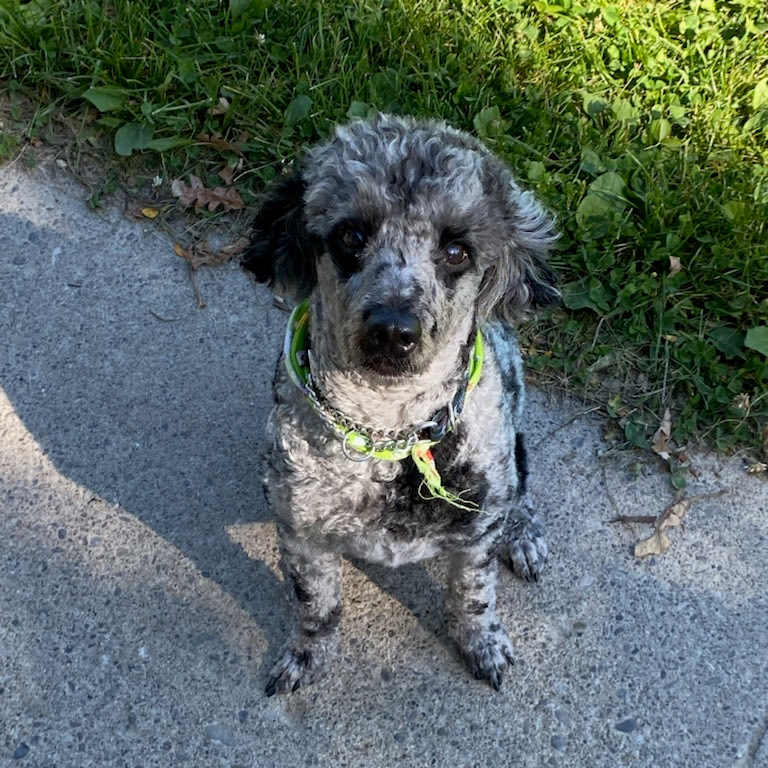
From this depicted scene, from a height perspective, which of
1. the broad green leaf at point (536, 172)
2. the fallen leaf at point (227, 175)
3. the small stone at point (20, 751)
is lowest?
the small stone at point (20, 751)

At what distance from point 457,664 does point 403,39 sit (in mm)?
2812

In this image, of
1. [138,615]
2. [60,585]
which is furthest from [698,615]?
[60,585]

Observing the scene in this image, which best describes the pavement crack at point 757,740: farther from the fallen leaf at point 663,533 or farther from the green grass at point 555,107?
the green grass at point 555,107

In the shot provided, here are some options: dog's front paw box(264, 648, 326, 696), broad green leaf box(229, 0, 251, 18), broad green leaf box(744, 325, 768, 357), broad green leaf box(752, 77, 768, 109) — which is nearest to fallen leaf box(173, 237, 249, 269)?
broad green leaf box(229, 0, 251, 18)

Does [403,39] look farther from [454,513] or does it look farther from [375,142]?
[454,513]

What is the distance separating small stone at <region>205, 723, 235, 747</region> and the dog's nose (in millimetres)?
1498

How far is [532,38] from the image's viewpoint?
429cm

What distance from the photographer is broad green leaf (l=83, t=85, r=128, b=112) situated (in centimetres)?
405

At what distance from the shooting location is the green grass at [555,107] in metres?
3.68

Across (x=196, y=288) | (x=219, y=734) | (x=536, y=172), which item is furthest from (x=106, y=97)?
(x=219, y=734)

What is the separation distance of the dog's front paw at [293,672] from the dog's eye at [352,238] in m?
1.42

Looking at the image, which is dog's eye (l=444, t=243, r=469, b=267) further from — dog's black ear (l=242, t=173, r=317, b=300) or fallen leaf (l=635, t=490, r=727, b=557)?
fallen leaf (l=635, t=490, r=727, b=557)

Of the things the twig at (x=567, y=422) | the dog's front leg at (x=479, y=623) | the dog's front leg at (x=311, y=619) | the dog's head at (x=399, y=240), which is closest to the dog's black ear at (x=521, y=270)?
the dog's head at (x=399, y=240)

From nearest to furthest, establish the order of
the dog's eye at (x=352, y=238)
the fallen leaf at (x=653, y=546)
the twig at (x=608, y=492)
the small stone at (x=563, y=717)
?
the dog's eye at (x=352, y=238) < the small stone at (x=563, y=717) < the fallen leaf at (x=653, y=546) < the twig at (x=608, y=492)
